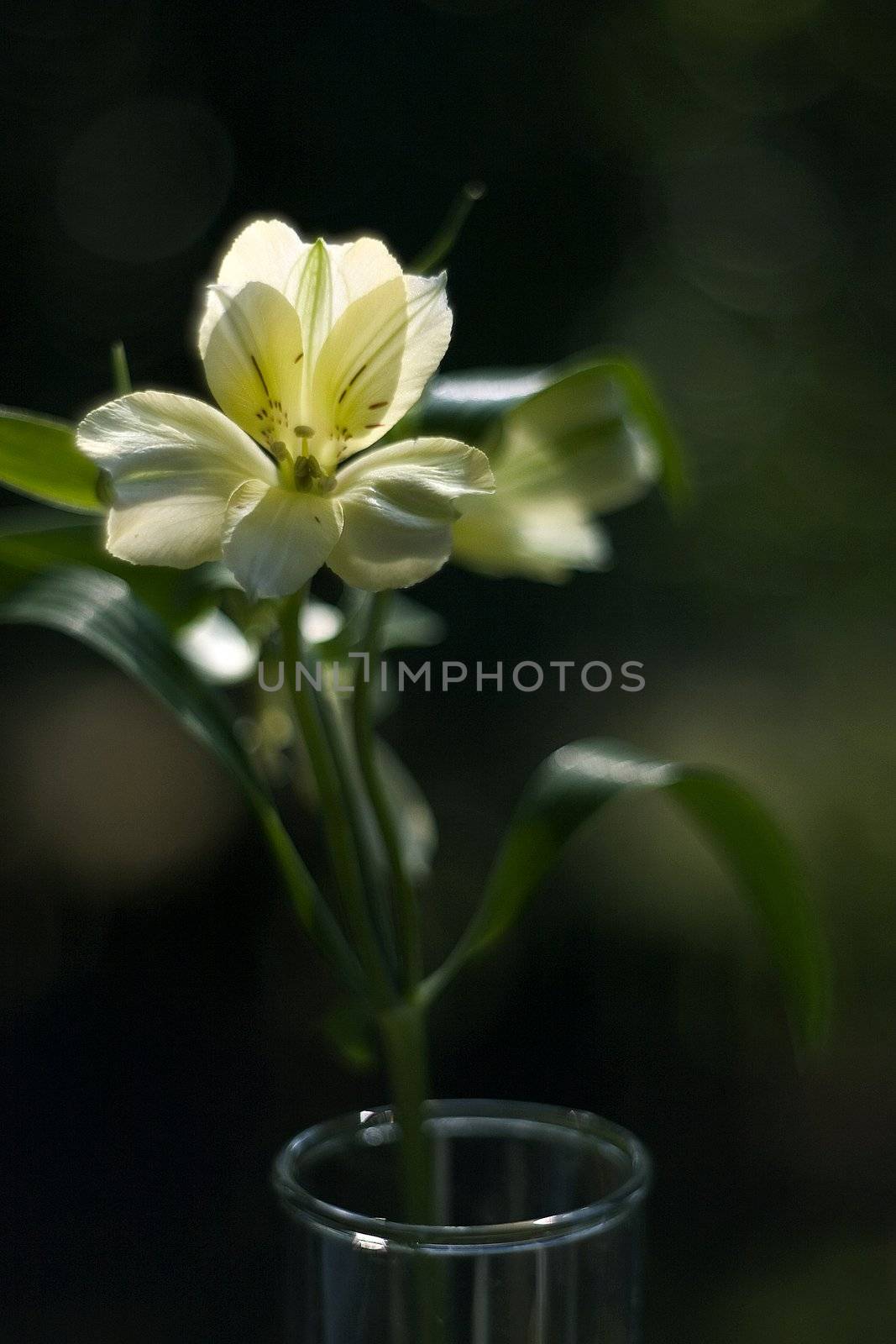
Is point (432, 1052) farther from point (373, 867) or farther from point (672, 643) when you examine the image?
Result: point (373, 867)

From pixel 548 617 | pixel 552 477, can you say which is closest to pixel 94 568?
pixel 552 477

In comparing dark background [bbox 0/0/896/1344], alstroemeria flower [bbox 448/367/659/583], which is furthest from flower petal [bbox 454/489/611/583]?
dark background [bbox 0/0/896/1344]

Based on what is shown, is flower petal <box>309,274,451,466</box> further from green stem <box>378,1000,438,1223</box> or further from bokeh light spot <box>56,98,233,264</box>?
bokeh light spot <box>56,98,233,264</box>

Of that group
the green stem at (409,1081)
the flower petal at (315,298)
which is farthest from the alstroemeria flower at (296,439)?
the green stem at (409,1081)

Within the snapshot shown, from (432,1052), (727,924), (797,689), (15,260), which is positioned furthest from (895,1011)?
(15,260)

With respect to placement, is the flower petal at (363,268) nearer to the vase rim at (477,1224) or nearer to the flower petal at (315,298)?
the flower petal at (315,298)

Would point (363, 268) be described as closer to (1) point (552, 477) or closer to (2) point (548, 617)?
(1) point (552, 477)
